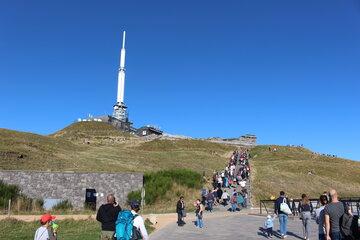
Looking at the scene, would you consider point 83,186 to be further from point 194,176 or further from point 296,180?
point 296,180

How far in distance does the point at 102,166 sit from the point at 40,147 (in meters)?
11.1

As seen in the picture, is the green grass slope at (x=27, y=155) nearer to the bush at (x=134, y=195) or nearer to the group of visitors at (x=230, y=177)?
the bush at (x=134, y=195)

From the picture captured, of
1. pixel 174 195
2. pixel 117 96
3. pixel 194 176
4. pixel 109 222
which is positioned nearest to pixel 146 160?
pixel 194 176

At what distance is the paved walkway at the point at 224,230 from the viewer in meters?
19.2

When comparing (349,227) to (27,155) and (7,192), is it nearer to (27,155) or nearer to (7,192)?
(7,192)

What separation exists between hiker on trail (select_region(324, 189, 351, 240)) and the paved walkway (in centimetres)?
781

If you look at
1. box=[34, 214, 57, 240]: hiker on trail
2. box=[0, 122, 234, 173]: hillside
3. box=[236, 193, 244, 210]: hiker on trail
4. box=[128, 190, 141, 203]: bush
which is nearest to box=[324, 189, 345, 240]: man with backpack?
box=[34, 214, 57, 240]: hiker on trail

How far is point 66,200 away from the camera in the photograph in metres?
36.2

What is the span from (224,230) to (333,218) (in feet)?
36.2

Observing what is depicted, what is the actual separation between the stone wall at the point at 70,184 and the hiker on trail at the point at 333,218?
27.4 m

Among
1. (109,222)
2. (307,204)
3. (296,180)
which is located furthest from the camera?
(296,180)

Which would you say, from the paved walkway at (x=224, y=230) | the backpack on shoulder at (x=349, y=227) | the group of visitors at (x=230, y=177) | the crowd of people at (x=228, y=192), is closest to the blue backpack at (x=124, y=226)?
the backpack on shoulder at (x=349, y=227)

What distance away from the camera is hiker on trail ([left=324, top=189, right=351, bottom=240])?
434 inches

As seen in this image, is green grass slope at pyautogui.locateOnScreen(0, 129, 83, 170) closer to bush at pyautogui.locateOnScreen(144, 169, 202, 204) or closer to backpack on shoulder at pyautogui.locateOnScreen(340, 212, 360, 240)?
bush at pyautogui.locateOnScreen(144, 169, 202, 204)
